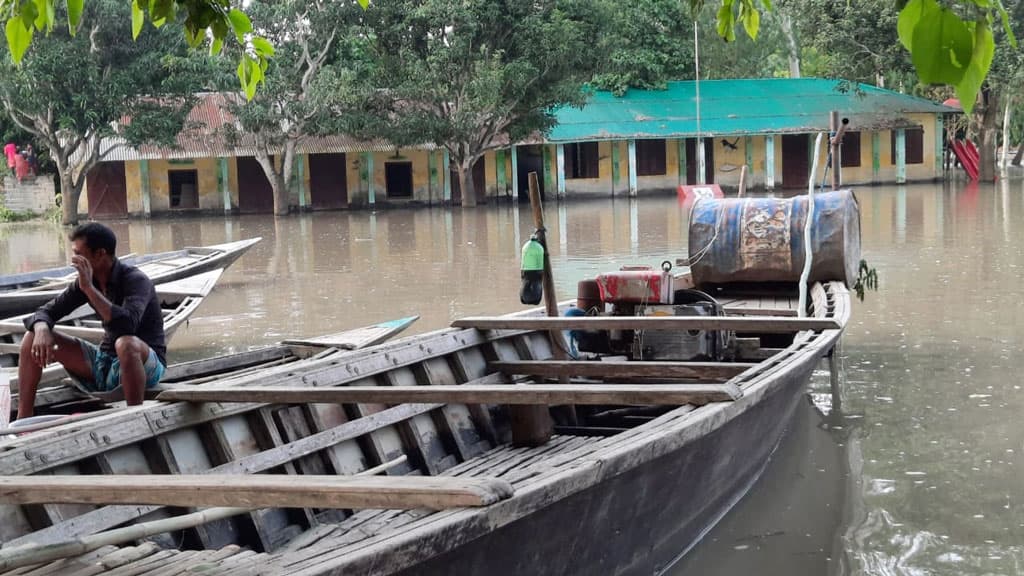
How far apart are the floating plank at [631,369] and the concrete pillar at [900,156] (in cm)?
3282

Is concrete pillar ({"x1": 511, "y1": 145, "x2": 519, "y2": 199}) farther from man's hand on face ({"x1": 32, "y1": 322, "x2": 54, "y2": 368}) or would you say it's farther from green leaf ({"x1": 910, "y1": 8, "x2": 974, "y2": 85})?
green leaf ({"x1": 910, "y1": 8, "x2": 974, "y2": 85})

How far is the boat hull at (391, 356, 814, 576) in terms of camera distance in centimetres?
373

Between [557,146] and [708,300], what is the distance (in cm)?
2757

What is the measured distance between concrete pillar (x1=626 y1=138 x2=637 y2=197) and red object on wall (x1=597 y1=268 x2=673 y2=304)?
90.7 ft

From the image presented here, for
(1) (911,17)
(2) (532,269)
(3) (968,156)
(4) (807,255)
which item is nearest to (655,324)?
(2) (532,269)

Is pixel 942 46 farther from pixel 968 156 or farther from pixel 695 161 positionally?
pixel 968 156

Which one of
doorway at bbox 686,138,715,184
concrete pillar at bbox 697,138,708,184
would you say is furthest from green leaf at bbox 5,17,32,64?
doorway at bbox 686,138,715,184

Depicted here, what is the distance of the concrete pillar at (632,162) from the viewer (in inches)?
1396

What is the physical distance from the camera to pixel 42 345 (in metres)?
5.36

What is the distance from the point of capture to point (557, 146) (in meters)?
35.2

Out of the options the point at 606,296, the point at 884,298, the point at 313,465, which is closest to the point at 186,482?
the point at 313,465

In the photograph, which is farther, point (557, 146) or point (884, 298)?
point (557, 146)

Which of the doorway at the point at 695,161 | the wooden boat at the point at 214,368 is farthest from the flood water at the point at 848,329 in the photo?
the doorway at the point at 695,161

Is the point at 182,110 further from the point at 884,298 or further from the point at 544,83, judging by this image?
the point at 884,298
